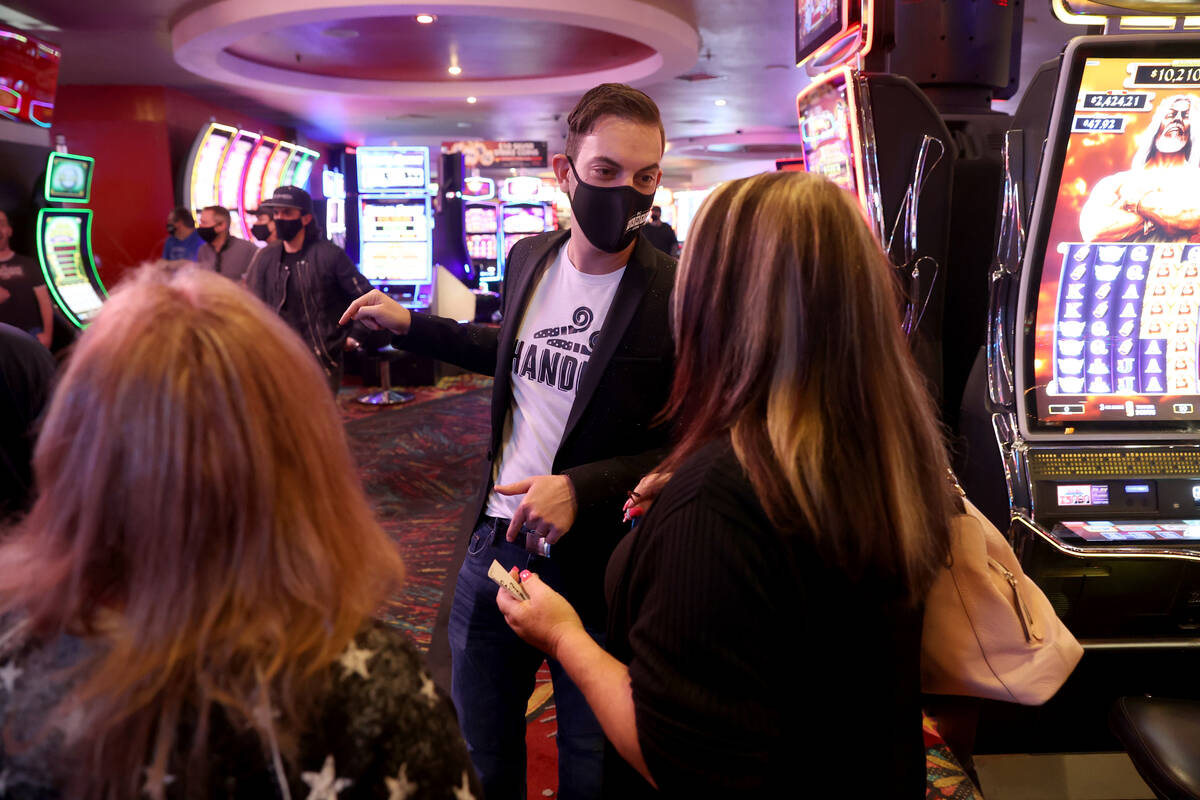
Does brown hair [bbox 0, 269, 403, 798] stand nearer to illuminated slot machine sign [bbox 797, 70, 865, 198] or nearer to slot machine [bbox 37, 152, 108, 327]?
illuminated slot machine sign [bbox 797, 70, 865, 198]

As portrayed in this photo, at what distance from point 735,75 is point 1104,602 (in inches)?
322

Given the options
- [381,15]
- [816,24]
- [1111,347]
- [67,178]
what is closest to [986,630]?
[1111,347]

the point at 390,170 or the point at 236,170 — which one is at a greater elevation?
the point at 236,170

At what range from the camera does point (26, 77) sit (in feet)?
16.4

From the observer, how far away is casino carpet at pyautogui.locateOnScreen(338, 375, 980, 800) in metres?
2.38

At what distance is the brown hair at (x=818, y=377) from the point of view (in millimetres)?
887

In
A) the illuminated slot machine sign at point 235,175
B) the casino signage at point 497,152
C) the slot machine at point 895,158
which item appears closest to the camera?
the slot machine at point 895,158

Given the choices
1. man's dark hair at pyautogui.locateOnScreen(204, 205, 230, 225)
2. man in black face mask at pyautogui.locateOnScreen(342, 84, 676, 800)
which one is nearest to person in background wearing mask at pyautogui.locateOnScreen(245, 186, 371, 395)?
man's dark hair at pyautogui.locateOnScreen(204, 205, 230, 225)

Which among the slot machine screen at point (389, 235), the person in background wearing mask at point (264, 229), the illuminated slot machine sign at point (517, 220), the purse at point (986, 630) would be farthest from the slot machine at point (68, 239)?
the illuminated slot machine sign at point (517, 220)

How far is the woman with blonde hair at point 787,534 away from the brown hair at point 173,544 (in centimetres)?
34

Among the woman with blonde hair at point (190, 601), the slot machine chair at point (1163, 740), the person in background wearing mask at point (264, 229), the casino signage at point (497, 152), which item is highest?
the casino signage at point (497, 152)

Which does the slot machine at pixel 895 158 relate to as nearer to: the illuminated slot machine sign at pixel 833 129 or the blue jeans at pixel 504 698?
the illuminated slot machine sign at pixel 833 129

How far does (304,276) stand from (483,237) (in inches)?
229

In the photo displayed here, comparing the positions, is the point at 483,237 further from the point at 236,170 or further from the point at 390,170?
the point at 236,170
